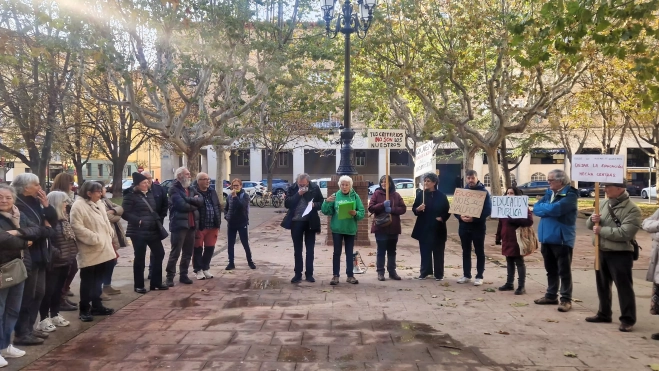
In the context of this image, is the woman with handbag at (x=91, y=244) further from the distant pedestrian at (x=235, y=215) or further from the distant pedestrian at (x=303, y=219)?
the distant pedestrian at (x=235, y=215)

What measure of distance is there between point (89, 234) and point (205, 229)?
2.96m

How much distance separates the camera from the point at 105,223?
21.2 ft

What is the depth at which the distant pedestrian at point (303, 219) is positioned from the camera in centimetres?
852

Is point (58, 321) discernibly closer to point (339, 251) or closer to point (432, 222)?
point (339, 251)

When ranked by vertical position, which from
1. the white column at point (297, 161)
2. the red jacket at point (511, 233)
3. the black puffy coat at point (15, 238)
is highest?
the white column at point (297, 161)

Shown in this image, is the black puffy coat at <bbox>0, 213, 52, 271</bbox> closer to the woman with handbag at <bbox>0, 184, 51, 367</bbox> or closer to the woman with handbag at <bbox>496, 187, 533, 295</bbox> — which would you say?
the woman with handbag at <bbox>0, 184, 51, 367</bbox>

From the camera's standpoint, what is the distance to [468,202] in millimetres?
8352

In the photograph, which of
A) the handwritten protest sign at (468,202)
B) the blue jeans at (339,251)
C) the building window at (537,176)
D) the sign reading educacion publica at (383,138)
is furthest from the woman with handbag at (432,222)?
the building window at (537,176)

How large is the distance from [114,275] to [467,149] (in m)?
16.5

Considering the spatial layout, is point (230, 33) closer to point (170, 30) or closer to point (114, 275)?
point (170, 30)

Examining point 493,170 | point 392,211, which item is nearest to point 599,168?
point 392,211

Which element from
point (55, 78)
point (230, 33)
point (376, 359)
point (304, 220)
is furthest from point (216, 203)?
point (55, 78)

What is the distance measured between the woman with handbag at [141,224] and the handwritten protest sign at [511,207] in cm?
484

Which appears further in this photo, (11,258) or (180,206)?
(180,206)
